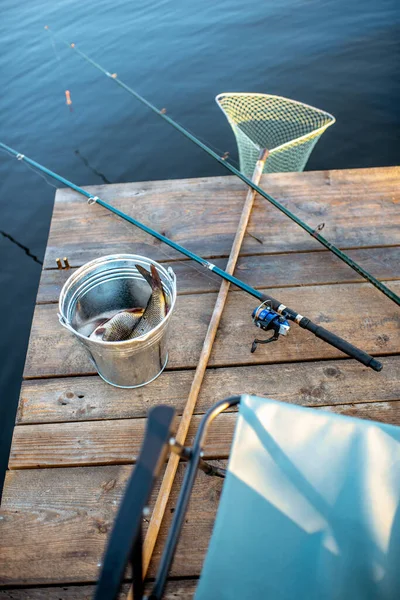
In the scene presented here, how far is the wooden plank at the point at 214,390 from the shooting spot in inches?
102

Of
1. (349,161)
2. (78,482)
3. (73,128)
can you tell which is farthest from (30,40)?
(78,482)

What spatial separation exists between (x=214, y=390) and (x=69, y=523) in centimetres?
93

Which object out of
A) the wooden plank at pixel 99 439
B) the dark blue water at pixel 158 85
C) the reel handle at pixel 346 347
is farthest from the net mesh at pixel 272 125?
the wooden plank at pixel 99 439

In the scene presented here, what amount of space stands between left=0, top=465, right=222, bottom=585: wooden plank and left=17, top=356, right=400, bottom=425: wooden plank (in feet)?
1.07

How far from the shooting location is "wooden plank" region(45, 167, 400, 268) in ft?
11.5

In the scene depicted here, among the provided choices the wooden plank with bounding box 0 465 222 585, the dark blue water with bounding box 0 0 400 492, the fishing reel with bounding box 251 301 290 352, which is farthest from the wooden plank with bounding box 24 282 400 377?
the dark blue water with bounding box 0 0 400 492

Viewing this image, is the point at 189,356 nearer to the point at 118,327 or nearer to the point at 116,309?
the point at 118,327

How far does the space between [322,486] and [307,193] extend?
274 centimetres

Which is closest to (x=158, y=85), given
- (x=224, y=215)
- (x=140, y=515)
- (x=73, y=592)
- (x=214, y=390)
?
(x=224, y=215)

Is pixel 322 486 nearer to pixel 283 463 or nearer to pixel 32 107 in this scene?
pixel 283 463

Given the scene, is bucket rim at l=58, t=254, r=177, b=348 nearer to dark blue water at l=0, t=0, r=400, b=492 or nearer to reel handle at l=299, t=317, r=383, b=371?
reel handle at l=299, t=317, r=383, b=371

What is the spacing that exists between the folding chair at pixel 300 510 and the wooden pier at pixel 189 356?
77cm

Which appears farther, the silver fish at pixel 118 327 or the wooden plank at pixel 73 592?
the silver fish at pixel 118 327

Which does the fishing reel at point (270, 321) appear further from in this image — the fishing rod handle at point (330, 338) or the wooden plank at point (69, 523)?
the wooden plank at point (69, 523)
